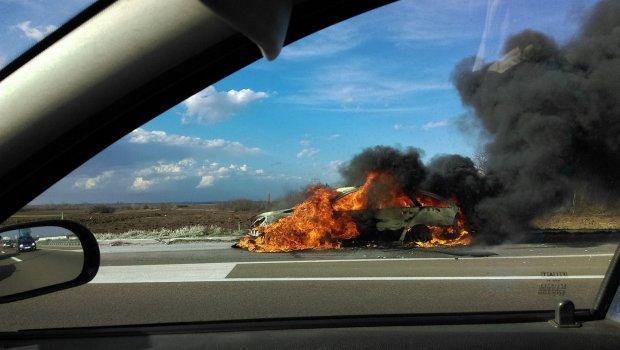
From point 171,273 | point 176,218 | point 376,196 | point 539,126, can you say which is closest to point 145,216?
point 176,218

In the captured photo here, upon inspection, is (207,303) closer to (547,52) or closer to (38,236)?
(38,236)

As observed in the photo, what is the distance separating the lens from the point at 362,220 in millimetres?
3275

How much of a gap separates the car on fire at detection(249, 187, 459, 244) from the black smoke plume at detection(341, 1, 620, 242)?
0.15 m

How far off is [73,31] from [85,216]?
2.78 feet

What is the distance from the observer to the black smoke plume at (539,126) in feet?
7.86

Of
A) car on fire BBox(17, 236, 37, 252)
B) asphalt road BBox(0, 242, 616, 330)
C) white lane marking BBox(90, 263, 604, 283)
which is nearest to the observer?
car on fire BBox(17, 236, 37, 252)

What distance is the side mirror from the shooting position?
190 centimetres

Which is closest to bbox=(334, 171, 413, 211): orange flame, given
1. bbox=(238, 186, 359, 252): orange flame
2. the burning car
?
the burning car

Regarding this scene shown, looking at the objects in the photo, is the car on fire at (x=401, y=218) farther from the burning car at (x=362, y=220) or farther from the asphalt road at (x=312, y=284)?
the asphalt road at (x=312, y=284)

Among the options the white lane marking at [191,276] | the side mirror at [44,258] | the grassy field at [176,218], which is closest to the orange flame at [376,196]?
the grassy field at [176,218]

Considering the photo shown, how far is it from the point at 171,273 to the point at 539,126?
8.62 ft

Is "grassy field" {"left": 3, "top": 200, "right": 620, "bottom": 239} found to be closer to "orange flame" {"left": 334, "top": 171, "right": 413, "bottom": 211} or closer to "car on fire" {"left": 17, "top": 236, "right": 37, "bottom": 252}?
"car on fire" {"left": 17, "top": 236, "right": 37, "bottom": 252}

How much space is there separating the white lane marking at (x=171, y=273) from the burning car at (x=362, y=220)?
55 cm

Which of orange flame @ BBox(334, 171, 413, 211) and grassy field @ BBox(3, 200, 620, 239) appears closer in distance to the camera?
grassy field @ BBox(3, 200, 620, 239)
